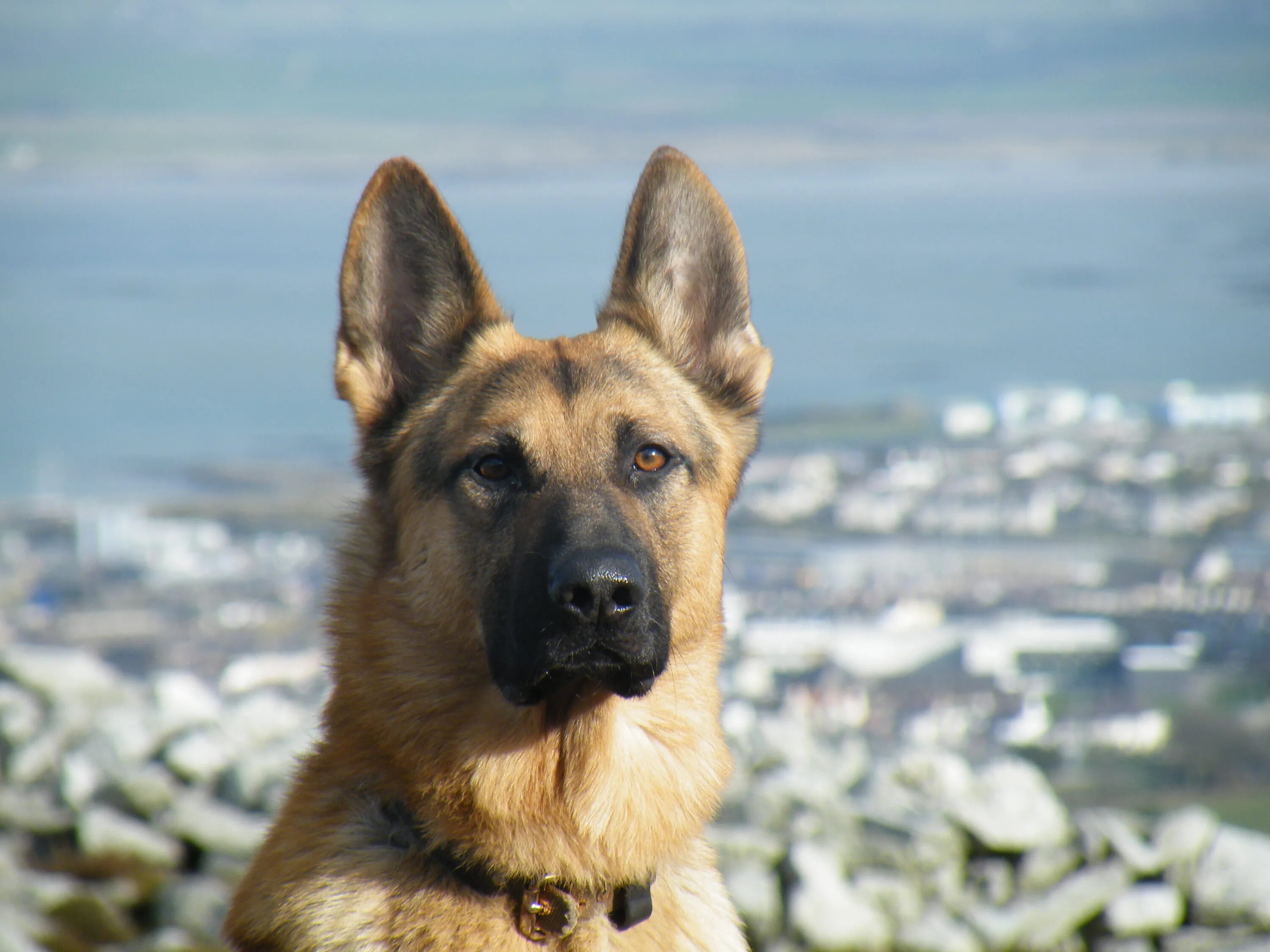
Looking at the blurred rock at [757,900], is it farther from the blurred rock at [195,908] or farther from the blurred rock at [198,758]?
the blurred rock at [198,758]

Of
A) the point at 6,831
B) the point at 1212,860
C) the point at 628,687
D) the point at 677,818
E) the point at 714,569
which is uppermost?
the point at 714,569

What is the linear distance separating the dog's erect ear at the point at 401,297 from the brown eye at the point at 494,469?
0.41 meters

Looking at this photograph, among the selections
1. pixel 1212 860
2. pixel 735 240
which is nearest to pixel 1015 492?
pixel 1212 860

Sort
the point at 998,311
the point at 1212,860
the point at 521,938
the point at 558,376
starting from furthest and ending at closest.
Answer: the point at 998,311, the point at 1212,860, the point at 558,376, the point at 521,938

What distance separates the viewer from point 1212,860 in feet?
18.1

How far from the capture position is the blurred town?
537 centimetres

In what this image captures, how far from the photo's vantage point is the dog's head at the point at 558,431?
9.72 ft

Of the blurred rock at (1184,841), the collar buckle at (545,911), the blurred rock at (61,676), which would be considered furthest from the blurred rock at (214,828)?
the blurred rock at (1184,841)

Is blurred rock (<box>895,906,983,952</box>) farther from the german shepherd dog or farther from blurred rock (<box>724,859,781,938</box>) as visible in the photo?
the german shepherd dog

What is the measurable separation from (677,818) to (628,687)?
0.45 meters

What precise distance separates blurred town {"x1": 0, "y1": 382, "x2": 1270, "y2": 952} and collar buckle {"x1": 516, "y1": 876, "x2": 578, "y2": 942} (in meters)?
1.00

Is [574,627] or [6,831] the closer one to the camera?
[574,627]

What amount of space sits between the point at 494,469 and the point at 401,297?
67cm

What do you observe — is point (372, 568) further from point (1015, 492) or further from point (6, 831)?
point (1015, 492)
